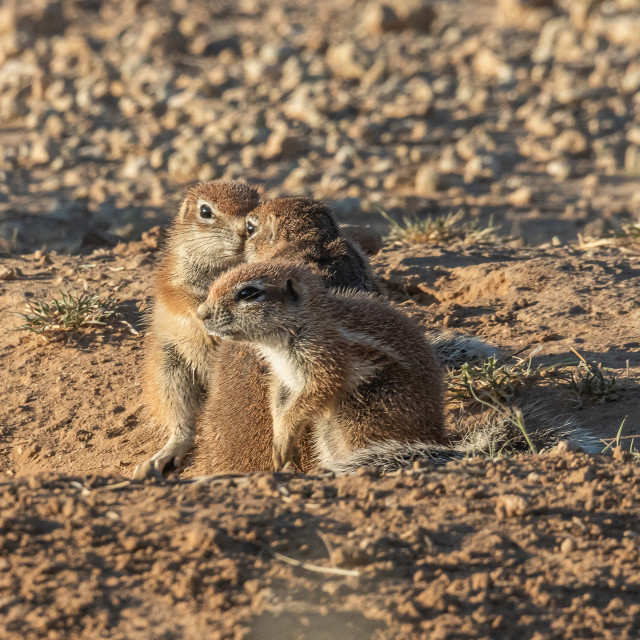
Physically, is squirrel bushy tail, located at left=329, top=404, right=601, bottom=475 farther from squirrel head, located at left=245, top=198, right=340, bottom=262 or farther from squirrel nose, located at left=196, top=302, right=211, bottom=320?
squirrel head, located at left=245, top=198, right=340, bottom=262

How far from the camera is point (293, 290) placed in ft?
15.6

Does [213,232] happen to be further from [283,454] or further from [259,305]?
[283,454]

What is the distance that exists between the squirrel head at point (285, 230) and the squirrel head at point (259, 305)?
840 mm

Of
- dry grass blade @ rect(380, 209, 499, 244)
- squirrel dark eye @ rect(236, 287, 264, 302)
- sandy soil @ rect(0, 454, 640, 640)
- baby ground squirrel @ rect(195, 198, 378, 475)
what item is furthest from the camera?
dry grass blade @ rect(380, 209, 499, 244)

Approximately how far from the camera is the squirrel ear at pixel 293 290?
4.73 meters

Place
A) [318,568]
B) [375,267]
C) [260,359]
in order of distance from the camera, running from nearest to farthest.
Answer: [318,568] → [260,359] → [375,267]

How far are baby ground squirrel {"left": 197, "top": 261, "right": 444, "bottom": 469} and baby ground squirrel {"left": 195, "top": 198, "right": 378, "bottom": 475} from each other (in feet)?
0.82

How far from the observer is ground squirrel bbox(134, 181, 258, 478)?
5898 mm

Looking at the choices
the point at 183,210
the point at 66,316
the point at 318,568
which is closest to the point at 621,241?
the point at 183,210

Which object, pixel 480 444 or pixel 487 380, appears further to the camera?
pixel 487 380

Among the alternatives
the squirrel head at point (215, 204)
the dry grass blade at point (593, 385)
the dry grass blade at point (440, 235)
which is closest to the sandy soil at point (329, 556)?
the dry grass blade at point (593, 385)

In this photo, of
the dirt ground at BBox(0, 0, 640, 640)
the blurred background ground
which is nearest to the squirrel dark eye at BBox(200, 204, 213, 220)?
the dirt ground at BBox(0, 0, 640, 640)

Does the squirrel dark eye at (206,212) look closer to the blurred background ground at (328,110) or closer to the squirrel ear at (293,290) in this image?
the squirrel ear at (293,290)

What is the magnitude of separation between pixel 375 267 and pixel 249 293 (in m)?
2.49
